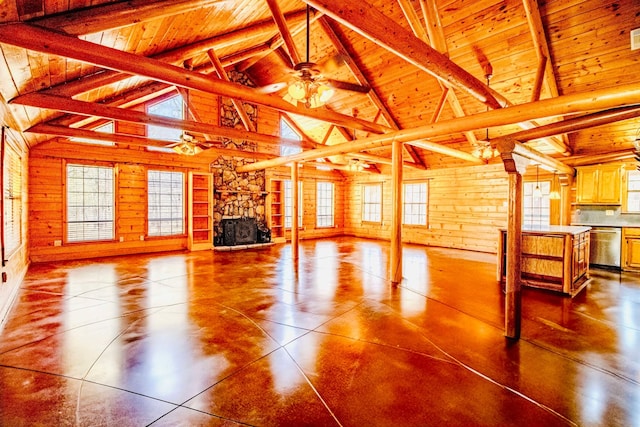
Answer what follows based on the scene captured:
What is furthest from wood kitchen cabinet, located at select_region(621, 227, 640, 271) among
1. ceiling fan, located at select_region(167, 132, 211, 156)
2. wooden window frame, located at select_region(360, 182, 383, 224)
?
ceiling fan, located at select_region(167, 132, 211, 156)

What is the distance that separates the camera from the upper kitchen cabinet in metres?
6.77

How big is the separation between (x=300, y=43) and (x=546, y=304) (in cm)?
759

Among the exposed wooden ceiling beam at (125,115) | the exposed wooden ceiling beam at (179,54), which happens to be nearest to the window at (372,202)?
the exposed wooden ceiling beam at (125,115)

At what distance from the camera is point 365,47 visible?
7.09 meters

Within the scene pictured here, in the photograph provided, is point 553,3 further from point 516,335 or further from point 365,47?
point 516,335

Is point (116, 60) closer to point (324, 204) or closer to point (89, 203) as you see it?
point (89, 203)

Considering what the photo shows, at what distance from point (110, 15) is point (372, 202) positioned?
10522 millimetres

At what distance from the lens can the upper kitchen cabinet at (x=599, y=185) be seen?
6.77 meters

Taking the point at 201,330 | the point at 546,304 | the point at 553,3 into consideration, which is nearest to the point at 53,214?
the point at 201,330

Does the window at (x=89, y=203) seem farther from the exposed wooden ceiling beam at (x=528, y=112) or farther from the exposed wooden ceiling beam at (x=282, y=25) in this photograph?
the exposed wooden ceiling beam at (x=528, y=112)

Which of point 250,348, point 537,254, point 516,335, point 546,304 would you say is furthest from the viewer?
point 537,254

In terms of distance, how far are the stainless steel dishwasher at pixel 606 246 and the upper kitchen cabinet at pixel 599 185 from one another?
0.68 m

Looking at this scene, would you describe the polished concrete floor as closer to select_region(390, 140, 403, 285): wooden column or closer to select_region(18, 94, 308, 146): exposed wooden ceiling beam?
select_region(390, 140, 403, 285): wooden column

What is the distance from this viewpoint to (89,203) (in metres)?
7.56
